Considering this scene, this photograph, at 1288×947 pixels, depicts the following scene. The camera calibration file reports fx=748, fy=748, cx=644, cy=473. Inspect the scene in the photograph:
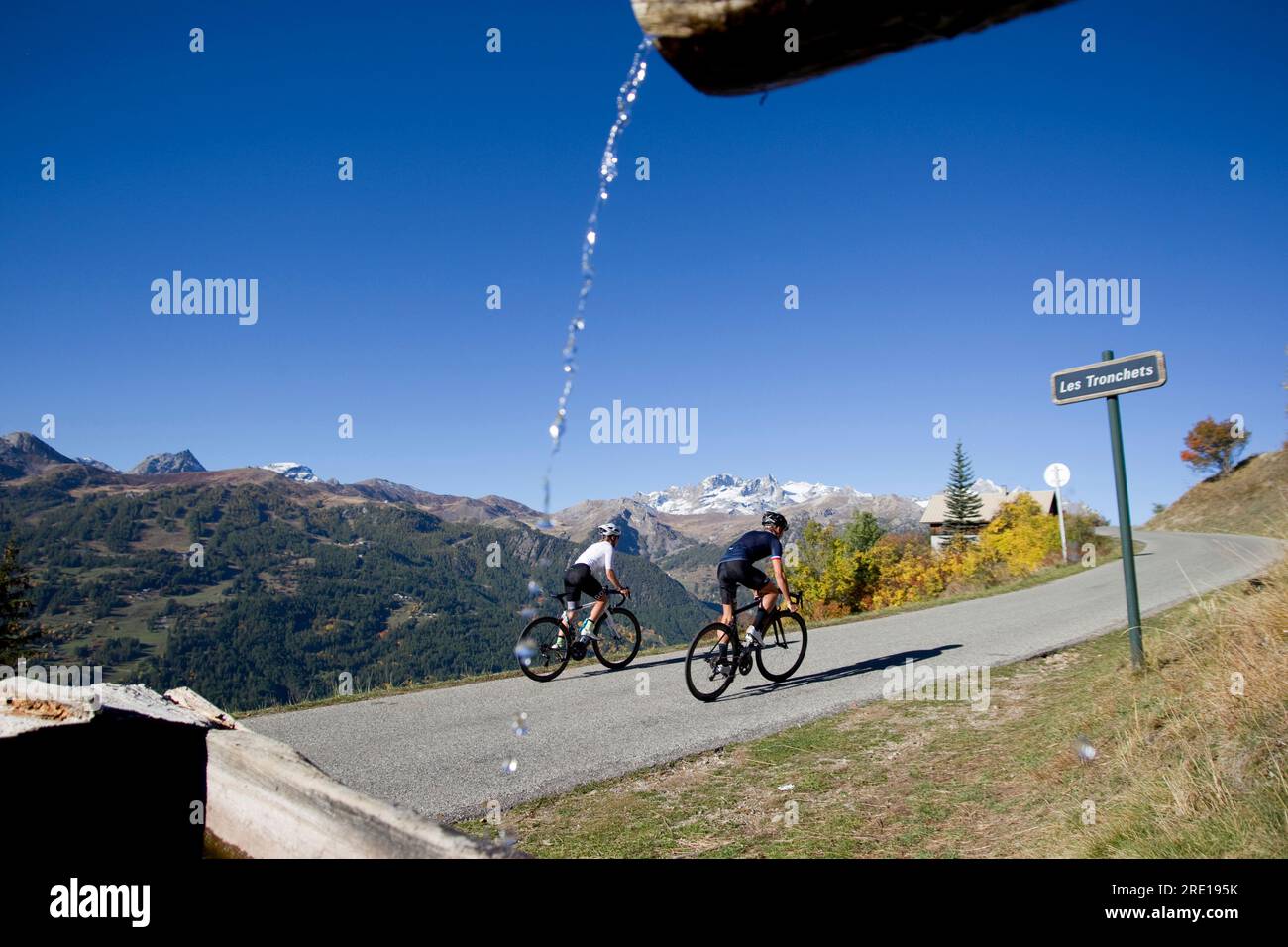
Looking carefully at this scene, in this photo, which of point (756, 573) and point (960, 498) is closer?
point (756, 573)

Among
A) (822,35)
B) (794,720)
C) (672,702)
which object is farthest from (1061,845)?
(672,702)

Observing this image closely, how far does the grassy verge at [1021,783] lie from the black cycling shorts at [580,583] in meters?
3.85

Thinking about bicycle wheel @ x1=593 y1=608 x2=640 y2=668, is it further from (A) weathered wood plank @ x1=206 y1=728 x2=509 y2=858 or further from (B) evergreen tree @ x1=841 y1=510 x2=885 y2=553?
(B) evergreen tree @ x1=841 y1=510 x2=885 y2=553

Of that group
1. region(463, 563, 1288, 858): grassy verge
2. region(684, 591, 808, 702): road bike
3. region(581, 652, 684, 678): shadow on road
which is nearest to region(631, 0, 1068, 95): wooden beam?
region(463, 563, 1288, 858): grassy verge

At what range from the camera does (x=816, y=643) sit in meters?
12.1

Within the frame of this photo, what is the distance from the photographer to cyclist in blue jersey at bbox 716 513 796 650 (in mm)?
8656

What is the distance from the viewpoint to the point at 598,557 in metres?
9.93

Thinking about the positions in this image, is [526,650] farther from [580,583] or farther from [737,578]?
[737,578]

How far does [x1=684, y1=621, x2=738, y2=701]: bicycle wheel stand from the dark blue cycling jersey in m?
0.82

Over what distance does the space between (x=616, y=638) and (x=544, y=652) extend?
1089 millimetres

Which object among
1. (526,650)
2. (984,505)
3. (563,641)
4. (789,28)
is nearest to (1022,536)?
(563,641)

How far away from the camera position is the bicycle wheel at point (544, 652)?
9664 mm
